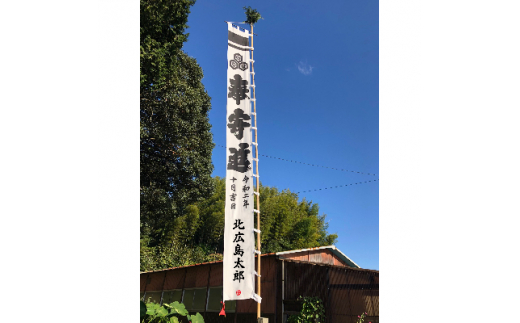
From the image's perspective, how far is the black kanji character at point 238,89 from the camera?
5898 millimetres

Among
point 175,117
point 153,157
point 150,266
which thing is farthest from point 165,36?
point 150,266

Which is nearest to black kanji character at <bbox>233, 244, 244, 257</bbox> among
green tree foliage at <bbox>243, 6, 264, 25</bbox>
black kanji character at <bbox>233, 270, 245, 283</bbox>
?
black kanji character at <bbox>233, 270, 245, 283</bbox>

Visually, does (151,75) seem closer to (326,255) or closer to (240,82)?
(240,82)

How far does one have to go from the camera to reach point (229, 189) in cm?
544

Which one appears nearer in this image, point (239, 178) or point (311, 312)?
point (239, 178)

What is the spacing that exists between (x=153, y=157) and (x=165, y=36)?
4.12 metres

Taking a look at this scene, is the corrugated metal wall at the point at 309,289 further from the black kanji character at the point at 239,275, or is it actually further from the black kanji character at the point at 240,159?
the black kanji character at the point at 240,159

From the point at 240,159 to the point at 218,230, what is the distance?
1767 cm

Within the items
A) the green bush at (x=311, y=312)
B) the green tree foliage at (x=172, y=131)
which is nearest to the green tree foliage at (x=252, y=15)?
the green tree foliage at (x=172, y=131)

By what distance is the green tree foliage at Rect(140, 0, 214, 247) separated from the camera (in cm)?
975

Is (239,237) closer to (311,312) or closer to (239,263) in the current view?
(239,263)

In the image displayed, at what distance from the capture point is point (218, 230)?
73.6 feet

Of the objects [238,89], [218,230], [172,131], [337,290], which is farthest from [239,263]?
[218,230]

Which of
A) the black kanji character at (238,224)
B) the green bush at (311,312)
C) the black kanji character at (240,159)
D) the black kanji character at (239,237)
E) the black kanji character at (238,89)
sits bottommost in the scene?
the green bush at (311,312)
